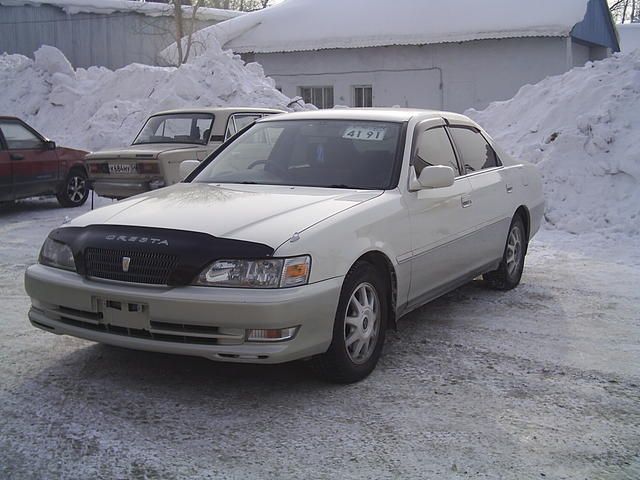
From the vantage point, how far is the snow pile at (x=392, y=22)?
1864 centimetres

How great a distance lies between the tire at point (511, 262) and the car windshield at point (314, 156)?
73.8 inches

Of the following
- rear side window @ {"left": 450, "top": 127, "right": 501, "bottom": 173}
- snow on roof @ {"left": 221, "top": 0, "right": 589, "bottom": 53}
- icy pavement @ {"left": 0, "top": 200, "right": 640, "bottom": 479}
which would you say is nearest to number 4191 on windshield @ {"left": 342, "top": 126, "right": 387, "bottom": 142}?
rear side window @ {"left": 450, "top": 127, "right": 501, "bottom": 173}

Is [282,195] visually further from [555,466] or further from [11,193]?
[11,193]

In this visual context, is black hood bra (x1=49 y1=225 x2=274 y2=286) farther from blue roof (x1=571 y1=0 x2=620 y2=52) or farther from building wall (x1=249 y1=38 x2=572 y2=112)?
blue roof (x1=571 y1=0 x2=620 y2=52)

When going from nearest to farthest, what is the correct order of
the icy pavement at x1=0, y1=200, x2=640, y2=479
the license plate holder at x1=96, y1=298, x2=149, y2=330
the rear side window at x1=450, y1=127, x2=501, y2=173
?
the icy pavement at x1=0, y1=200, x2=640, y2=479 → the license plate holder at x1=96, y1=298, x2=149, y2=330 → the rear side window at x1=450, y1=127, x2=501, y2=173

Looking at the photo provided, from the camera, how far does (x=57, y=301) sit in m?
4.38

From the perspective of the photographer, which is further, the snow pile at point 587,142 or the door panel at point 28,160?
the door panel at point 28,160

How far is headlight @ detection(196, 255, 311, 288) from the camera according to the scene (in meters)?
4.00

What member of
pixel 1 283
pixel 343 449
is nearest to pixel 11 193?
pixel 1 283

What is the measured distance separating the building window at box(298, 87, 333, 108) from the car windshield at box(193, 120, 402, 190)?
16043 mm

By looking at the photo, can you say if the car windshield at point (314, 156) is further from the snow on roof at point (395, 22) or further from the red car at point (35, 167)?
the snow on roof at point (395, 22)

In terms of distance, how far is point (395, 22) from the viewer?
67.4ft

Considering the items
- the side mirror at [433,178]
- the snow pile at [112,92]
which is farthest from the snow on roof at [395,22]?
the side mirror at [433,178]

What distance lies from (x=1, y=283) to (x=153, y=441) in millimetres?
3937
